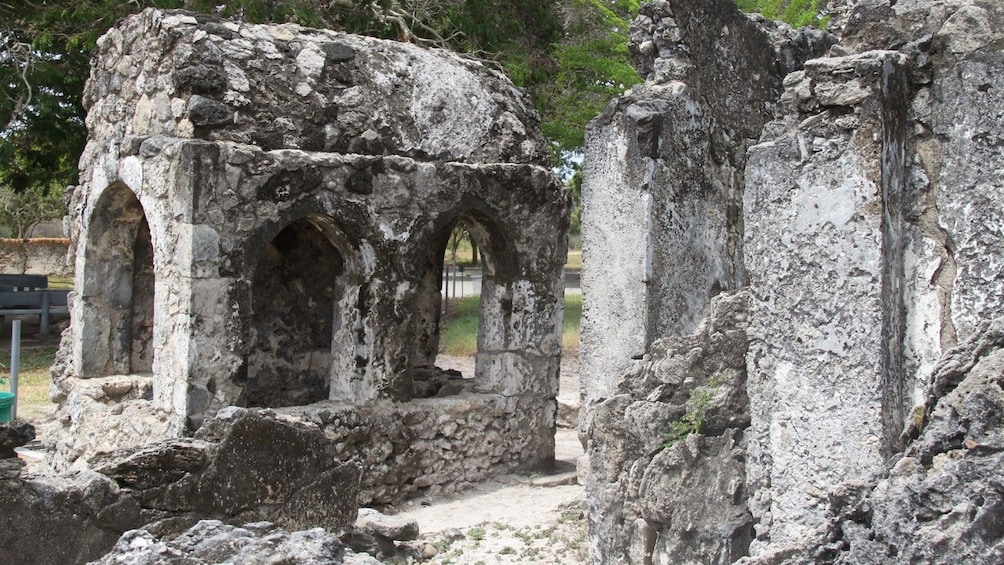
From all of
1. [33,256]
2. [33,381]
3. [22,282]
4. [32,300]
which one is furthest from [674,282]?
[33,256]

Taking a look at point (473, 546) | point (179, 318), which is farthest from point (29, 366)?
point (473, 546)

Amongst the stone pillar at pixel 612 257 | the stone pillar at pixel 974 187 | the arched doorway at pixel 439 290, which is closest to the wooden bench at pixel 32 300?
the arched doorway at pixel 439 290

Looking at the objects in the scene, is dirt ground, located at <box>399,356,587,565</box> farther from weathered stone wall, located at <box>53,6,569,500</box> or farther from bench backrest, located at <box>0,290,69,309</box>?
bench backrest, located at <box>0,290,69,309</box>

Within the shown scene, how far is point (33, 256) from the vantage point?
85.3 feet

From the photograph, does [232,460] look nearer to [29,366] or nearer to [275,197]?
[275,197]

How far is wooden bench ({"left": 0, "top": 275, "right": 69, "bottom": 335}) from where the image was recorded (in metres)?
15.9

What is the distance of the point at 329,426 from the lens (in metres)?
6.91

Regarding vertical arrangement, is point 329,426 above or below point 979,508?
below

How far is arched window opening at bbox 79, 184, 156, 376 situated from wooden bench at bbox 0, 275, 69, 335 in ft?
28.6

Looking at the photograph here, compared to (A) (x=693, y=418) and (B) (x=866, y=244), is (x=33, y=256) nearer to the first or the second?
(A) (x=693, y=418)

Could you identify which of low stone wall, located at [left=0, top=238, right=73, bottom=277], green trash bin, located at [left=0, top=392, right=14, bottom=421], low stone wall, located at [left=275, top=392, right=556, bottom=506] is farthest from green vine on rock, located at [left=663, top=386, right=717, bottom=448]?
low stone wall, located at [left=0, top=238, right=73, bottom=277]

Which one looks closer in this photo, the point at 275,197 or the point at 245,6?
the point at 275,197

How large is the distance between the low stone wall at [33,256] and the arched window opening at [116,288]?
1893 centimetres

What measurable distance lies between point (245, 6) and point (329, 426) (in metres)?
6.77
